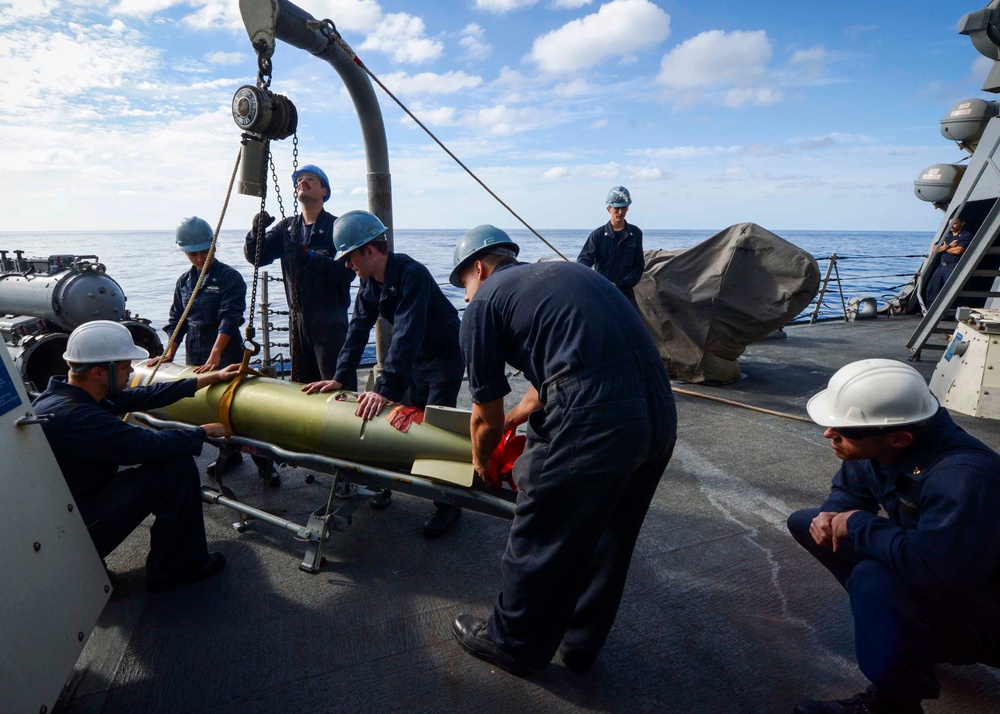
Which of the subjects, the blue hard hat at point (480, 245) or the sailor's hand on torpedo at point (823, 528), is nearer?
the sailor's hand on torpedo at point (823, 528)

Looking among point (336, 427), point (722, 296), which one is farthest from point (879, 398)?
point (722, 296)

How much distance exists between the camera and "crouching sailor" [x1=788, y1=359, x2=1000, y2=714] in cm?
175

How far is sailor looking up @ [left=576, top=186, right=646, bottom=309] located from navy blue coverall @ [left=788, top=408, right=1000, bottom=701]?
4.34 m

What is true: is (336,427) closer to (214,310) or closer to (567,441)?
(567,441)

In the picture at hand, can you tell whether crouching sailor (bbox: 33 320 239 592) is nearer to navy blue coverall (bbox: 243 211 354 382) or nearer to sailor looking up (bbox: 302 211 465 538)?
sailor looking up (bbox: 302 211 465 538)

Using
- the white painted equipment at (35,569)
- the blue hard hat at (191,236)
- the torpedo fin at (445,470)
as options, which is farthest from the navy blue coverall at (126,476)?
the blue hard hat at (191,236)

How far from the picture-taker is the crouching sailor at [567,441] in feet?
6.39

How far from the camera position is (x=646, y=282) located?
655cm

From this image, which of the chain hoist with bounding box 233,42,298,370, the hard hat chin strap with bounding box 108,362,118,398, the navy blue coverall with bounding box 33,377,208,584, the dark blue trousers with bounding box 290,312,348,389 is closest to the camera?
the navy blue coverall with bounding box 33,377,208,584

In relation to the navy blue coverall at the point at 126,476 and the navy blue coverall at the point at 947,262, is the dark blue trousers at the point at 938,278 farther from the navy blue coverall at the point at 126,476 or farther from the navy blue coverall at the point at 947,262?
the navy blue coverall at the point at 126,476

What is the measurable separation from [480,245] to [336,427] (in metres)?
1.35

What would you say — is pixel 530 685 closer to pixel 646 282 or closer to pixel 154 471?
pixel 154 471

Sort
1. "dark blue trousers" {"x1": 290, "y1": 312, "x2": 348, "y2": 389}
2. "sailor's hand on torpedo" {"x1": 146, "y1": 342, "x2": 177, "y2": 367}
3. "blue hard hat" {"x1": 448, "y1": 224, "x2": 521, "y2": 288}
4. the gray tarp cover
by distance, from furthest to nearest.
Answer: the gray tarp cover → "dark blue trousers" {"x1": 290, "y1": 312, "x2": 348, "y2": 389} → "sailor's hand on torpedo" {"x1": 146, "y1": 342, "x2": 177, "y2": 367} → "blue hard hat" {"x1": 448, "y1": 224, "x2": 521, "y2": 288}

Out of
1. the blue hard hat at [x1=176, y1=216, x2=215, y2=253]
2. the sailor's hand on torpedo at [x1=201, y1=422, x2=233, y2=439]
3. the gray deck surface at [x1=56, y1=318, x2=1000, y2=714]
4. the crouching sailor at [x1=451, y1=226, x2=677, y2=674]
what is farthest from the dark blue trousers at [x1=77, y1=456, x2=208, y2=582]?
the blue hard hat at [x1=176, y1=216, x2=215, y2=253]
